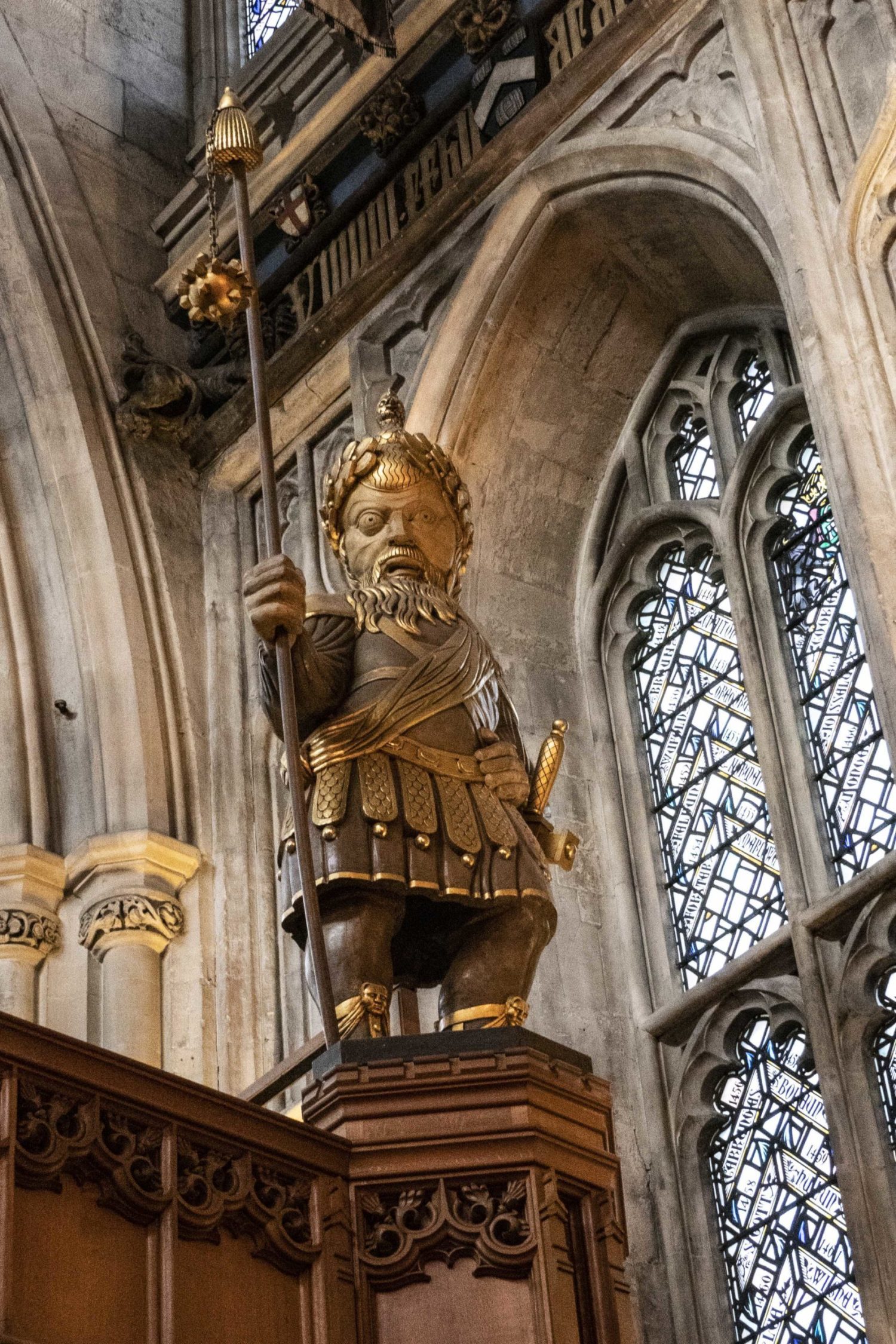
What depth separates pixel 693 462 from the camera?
7809mm

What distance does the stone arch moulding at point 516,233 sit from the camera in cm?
720

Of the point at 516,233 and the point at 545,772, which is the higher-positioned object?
the point at 516,233

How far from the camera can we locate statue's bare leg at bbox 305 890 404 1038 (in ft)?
13.6

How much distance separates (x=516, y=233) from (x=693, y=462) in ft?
3.55

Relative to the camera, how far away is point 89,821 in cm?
803

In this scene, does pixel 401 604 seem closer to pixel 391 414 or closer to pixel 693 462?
pixel 391 414

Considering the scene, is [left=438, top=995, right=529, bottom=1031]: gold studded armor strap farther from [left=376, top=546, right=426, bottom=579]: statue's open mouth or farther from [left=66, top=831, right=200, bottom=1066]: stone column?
[left=66, top=831, right=200, bottom=1066]: stone column

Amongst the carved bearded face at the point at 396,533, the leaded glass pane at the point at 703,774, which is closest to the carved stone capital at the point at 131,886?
the leaded glass pane at the point at 703,774

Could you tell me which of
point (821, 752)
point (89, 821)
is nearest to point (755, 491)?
point (821, 752)

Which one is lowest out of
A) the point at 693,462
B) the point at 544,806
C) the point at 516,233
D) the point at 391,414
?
the point at 544,806

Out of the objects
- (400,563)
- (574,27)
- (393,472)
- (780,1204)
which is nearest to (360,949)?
(400,563)

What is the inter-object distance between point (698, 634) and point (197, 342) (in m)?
2.92

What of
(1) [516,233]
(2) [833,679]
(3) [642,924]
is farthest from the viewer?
(1) [516,233]

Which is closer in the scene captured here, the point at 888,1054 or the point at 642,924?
the point at 888,1054
